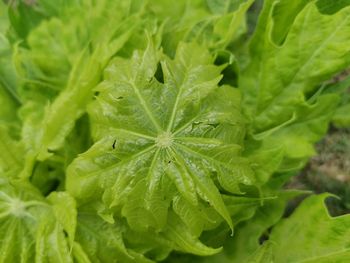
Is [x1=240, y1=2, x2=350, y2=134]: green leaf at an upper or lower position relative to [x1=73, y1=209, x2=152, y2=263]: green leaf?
upper

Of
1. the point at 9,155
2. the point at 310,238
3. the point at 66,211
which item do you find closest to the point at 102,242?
the point at 66,211

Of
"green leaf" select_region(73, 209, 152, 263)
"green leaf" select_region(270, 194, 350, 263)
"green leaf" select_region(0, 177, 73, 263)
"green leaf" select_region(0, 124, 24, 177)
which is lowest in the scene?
"green leaf" select_region(270, 194, 350, 263)

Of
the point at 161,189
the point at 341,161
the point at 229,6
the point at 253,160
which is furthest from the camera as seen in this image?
the point at 341,161

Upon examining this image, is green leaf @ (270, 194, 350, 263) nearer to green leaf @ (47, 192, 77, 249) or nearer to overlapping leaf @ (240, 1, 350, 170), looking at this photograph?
overlapping leaf @ (240, 1, 350, 170)

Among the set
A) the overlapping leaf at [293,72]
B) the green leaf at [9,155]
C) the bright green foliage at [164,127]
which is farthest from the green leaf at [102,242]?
the overlapping leaf at [293,72]

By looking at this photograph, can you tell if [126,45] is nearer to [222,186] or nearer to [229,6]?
[229,6]

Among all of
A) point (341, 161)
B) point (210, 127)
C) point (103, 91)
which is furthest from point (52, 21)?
point (341, 161)

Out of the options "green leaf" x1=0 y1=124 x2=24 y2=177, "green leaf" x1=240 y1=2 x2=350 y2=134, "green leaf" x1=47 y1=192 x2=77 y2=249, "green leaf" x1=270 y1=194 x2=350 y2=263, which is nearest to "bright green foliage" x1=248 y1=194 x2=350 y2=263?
"green leaf" x1=270 y1=194 x2=350 y2=263
